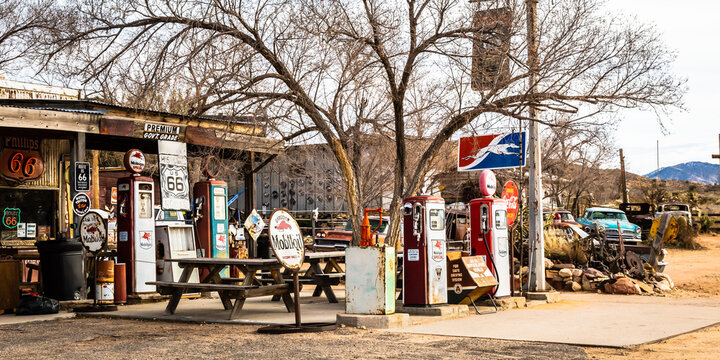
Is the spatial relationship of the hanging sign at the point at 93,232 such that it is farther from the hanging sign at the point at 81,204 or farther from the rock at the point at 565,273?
the rock at the point at 565,273

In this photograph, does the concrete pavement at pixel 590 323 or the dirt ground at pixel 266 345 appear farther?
the concrete pavement at pixel 590 323

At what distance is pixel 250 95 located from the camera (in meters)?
13.3

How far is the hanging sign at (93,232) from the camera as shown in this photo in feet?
44.1

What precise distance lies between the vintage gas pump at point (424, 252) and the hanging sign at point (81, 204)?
6.34 metres

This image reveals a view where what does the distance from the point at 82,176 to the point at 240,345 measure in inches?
279

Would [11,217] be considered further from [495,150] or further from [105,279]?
[495,150]

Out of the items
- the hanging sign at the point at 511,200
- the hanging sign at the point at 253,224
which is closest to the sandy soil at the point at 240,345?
the hanging sign at the point at 511,200

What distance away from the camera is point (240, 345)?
30.0 ft

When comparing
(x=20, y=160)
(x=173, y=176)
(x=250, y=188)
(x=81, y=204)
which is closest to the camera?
(x=81, y=204)

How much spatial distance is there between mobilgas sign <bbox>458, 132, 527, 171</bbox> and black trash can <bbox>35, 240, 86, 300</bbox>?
696cm

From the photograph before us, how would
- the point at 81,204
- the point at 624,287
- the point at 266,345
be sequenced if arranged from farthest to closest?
the point at 624,287
the point at 81,204
the point at 266,345


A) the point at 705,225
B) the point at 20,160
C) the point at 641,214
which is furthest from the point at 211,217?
the point at 705,225

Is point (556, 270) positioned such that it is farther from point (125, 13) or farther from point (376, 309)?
point (125, 13)

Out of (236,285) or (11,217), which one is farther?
(11,217)
